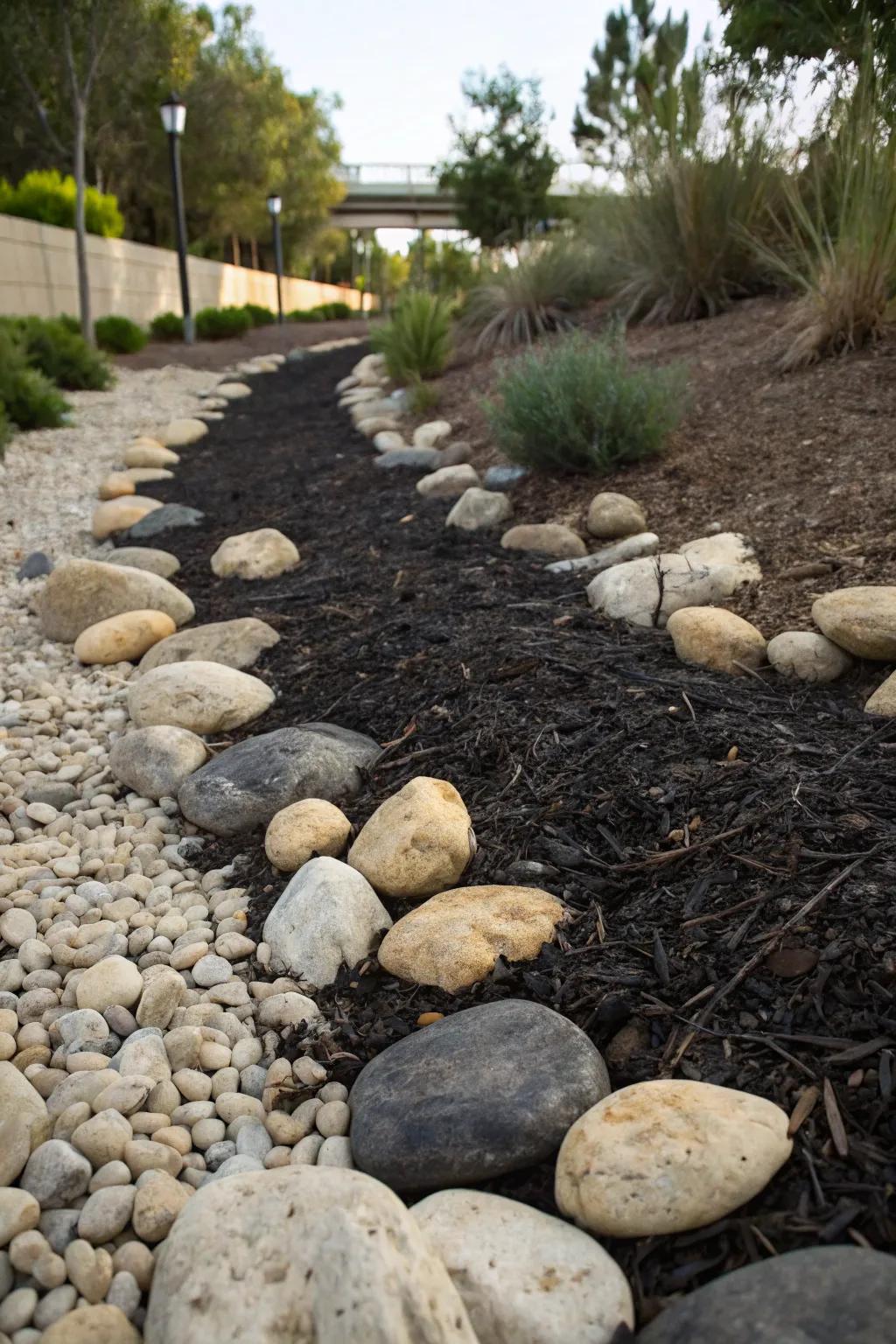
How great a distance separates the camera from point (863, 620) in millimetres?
2799

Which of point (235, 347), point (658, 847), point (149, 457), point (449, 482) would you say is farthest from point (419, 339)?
point (235, 347)

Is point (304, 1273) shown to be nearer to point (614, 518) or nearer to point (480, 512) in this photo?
point (614, 518)

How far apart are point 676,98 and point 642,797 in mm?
6341

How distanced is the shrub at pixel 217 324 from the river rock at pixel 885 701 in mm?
17340

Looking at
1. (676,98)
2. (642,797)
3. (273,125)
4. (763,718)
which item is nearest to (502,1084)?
(642,797)

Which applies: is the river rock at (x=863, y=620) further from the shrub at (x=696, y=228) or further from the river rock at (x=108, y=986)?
the shrub at (x=696, y=228)

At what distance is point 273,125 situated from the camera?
2658 cm

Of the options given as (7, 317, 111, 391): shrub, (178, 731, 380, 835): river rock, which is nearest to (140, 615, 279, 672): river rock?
(178, 731, 380, 835): river rock

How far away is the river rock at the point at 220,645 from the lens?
145 inches

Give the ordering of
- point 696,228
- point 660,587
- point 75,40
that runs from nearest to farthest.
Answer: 1. point 660,587
2. point 696,228
3. point 75,40

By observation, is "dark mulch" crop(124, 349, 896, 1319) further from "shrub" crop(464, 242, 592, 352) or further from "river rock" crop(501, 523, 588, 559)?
"shrub" crop(464, 242, 592, 352)

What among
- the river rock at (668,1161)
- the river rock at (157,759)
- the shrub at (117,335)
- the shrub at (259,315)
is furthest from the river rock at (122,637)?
the shrub at (259,315)

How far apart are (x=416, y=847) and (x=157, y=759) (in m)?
1.03

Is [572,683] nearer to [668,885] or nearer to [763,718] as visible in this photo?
[763,718]
